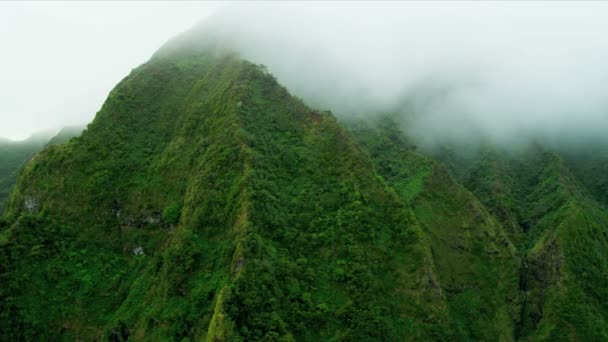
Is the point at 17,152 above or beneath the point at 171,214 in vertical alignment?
above

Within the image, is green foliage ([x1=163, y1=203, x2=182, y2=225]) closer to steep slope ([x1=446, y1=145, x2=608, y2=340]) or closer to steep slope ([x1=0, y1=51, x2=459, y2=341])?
steep slope ([x1=0, y1=51, x2=459, y2=341])

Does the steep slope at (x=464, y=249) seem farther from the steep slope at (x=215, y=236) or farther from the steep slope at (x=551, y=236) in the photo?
the steep slope at (x=215, y=236)

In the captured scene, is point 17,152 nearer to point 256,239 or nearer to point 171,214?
point 171,214

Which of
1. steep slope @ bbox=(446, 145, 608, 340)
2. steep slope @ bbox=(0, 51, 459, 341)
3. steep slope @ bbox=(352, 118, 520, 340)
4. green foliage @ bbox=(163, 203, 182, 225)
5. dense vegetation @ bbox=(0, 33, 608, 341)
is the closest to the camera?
steep slope @ bbox=(0, 51, 459, 341)

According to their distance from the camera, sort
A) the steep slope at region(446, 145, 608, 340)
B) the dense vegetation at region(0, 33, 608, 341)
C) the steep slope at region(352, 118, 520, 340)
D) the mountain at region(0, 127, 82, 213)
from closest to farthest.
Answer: the dense vegetation at region(0, 33, 608, 341) → the steep slope at region(352, 118, 520, 340) → the steep slope at region(446, 145, 608, 340) → the mountain at region(0, 127, 82, 213)

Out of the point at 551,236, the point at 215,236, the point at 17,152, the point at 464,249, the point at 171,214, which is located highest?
the point at 17,152

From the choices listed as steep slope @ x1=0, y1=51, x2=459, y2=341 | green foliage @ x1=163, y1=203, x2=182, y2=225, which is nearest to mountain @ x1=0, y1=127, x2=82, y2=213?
steep slope @ x1=0, y1=51, x2=459, y2=341

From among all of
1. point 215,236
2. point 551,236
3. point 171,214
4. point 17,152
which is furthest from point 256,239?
point 17,152
